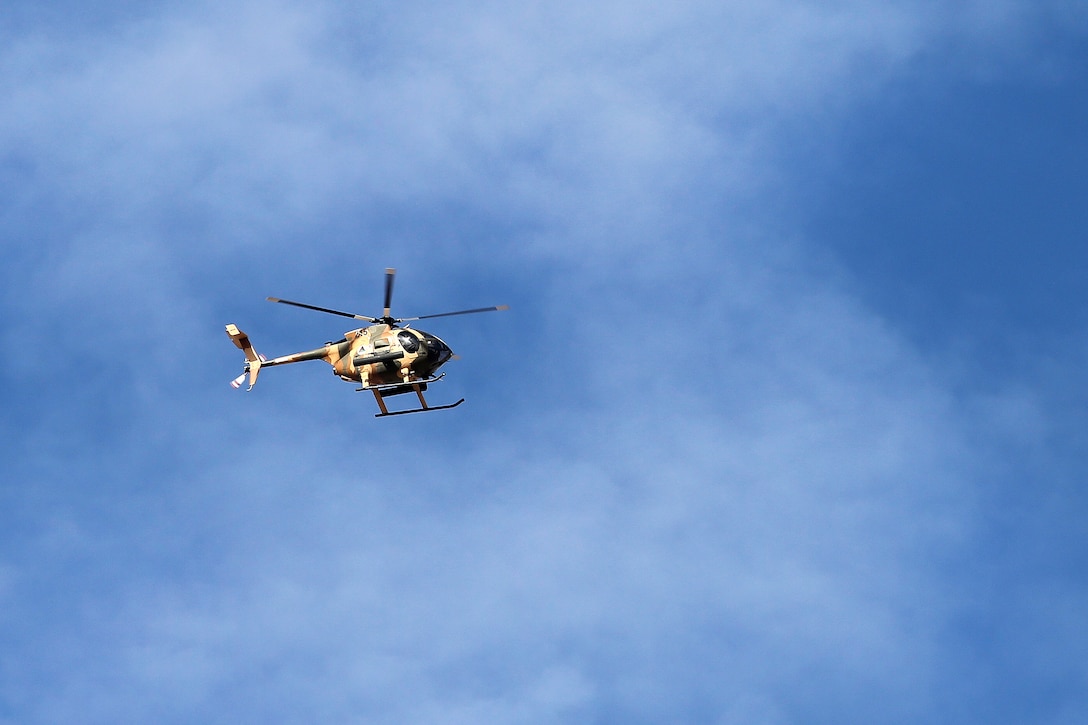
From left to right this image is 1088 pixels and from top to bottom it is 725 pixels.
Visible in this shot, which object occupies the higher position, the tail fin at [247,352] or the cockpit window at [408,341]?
the tail fin at [247,352]

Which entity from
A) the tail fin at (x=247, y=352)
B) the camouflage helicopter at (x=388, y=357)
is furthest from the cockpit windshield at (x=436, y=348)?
the tail fin at (x=247, y=352)

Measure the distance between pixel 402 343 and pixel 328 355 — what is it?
497cm

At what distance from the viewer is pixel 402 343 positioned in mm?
72500

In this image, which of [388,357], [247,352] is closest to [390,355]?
[388,357]

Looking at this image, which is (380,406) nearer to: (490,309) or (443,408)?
(443,408)

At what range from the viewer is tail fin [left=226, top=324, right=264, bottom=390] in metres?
77.9

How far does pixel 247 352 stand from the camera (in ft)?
257

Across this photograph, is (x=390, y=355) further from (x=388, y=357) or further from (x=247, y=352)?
(x=247, y=352)

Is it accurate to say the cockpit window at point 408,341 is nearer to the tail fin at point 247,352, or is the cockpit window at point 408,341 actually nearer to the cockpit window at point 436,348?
the cockpit window at point 436,348

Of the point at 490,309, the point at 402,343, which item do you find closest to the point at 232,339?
the point at 402,343

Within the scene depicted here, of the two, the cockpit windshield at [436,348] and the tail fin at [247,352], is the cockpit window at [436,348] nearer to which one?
the cockpit windshield at [436,348]

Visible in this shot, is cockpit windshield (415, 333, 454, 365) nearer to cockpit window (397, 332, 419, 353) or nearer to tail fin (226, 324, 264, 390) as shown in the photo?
cockpit window (397, 332, 419, 353)

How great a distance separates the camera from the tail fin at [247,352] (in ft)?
256

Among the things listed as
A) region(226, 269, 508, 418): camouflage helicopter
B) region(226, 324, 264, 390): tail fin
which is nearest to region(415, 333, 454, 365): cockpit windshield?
region(226, 269, 508, 418): camouflage helicopter
